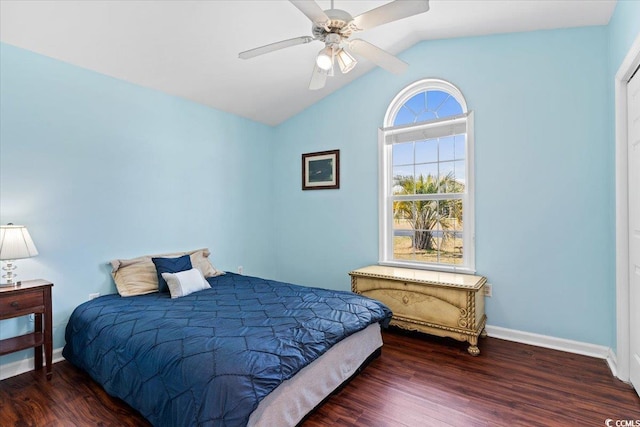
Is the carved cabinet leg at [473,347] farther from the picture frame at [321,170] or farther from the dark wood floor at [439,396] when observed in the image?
the picture frame at [321,170]

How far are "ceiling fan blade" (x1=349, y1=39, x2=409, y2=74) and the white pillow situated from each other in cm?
236

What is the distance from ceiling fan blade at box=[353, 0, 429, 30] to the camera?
168 centimetres

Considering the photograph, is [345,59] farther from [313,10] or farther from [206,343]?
[206,343]

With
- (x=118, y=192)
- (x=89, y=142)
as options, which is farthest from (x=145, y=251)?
(x=89, y=142)

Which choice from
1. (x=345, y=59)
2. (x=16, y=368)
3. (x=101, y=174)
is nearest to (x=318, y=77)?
(x=345, y=59)

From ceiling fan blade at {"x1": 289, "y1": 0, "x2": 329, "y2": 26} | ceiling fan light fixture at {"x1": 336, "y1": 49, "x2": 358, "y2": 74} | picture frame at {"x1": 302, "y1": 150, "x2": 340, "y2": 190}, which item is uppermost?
ceiling fan blade at {"x1": 289, "y1": 0, "x2": 329, "y2": 26}

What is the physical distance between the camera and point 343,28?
6.43ft

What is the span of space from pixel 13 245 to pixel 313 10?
2567mm

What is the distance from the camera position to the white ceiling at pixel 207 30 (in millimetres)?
2389

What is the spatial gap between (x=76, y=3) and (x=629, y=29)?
3717 millimetres

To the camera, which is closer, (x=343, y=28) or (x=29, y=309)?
(x=343, y=28)

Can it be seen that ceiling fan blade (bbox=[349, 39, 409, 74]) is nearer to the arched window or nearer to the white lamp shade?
the arched window

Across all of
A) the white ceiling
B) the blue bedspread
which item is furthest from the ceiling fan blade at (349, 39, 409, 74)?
the blue bedspread

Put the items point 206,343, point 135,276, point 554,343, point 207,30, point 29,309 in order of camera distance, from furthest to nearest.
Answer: point 135,276 → point 554,343 → point 207,30 → point 29,309 → point 206,343
